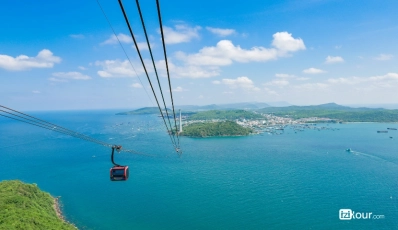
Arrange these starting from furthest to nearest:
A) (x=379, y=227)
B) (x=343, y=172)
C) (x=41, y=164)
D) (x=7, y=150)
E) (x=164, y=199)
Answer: (x=7, y=150)
(x=41, y=164)
(x=343, y=172)
(x=164, y=199)
(x=379, y=227)

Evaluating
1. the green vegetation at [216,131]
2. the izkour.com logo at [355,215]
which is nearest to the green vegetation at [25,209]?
the izkour.com logo at [355,215]

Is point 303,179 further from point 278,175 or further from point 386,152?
point 386,152

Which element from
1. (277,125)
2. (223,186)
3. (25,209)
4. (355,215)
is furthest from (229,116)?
(25,209)

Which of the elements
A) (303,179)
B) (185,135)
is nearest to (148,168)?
(303,179)

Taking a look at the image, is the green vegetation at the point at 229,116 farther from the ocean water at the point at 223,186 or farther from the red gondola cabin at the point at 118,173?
the red gondola cabin at the point at 118,173

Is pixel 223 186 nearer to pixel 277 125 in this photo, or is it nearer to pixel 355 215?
pixel 355 215

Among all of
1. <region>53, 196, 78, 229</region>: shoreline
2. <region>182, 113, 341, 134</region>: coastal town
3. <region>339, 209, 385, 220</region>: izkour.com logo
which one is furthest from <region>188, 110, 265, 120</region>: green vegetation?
<region>53, 196, 78, 229</region>: shoreline
